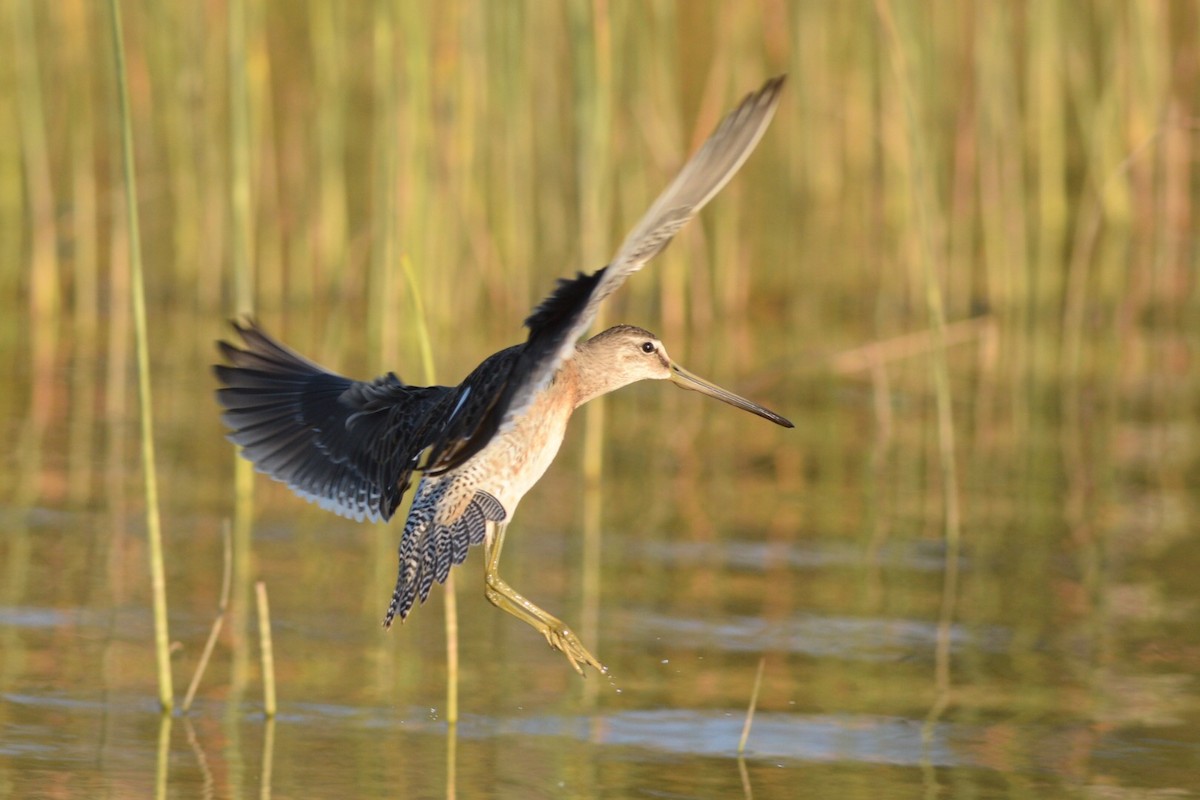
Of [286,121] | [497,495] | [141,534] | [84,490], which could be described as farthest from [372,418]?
[286,121]

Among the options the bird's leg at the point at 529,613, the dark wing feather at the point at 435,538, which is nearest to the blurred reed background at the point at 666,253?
the bird's leg at the point at 529,613

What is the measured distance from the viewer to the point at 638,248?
14.1ft

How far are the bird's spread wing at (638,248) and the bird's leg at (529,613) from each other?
0.87 metres

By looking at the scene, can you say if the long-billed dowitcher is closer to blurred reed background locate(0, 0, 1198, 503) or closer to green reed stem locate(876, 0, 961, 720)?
green reed stem locate(876, 0, 961, 720)

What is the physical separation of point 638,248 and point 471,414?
78 cm

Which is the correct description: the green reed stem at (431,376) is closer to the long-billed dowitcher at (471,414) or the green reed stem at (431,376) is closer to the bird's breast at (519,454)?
the long-billed dowitcher at (471,414)

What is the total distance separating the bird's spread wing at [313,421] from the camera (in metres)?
5.72

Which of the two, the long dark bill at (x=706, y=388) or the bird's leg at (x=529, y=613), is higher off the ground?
the long dark bill at (x=706, y=388)

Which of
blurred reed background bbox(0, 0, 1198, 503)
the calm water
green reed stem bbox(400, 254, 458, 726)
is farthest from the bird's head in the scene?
blurred reed background bbox(0, 0, 1198, 503)

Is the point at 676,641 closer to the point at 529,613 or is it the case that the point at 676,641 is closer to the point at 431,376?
the point at 529,613

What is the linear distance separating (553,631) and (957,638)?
1.97m

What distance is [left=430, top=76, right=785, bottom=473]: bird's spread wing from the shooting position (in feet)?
14.0

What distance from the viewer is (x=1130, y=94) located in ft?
44.4

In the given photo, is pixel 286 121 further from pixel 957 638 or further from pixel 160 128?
pixel 957 638
